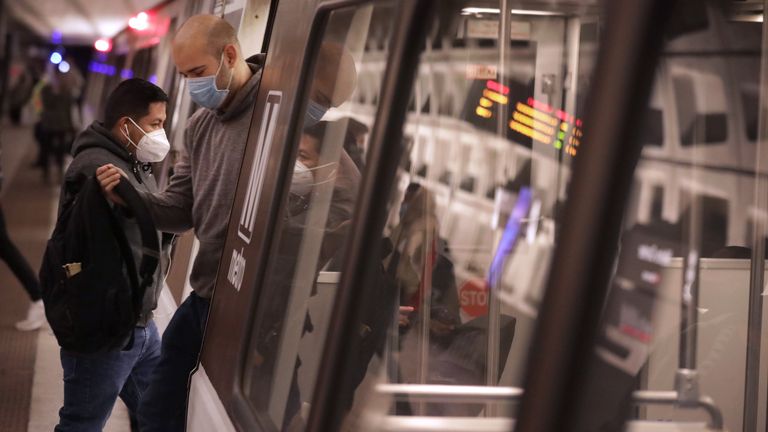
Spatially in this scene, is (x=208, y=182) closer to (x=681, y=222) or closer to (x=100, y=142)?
(x=100, y=142)

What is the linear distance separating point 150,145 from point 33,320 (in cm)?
342

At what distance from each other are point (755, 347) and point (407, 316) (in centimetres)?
107

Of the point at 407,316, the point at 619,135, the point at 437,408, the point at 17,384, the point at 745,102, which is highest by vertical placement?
the point at 745,102

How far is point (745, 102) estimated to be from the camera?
4.56 ft

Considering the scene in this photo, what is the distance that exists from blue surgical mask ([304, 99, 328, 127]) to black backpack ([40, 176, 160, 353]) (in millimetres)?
734

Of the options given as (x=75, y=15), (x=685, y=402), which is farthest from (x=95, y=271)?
(x=75, y=15)

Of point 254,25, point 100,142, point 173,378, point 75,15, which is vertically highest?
point 75,15

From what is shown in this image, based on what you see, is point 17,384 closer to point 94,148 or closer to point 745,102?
point 94,148

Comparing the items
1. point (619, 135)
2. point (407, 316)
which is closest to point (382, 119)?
point (407, 316)

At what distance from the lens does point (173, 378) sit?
2904 millimetres

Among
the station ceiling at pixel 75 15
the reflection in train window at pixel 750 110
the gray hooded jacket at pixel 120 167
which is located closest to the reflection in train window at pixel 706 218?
the reflection in train window at pixel 750 110

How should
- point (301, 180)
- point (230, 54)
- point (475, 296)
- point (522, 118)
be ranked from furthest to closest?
point (230, 54) < point (301, 180) < point (522, 118) < point (475, 296)

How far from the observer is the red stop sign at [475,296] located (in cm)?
180

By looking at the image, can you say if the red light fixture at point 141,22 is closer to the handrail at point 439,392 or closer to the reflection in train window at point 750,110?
the handrail at point 439,392
